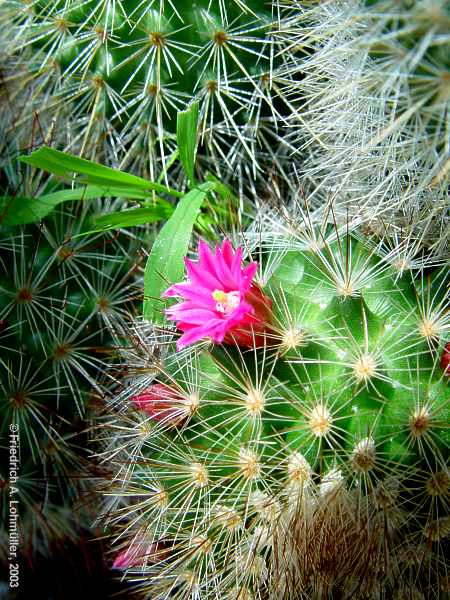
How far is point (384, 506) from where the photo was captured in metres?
0.93

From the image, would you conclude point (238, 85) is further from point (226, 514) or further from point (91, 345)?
point (226, 514)

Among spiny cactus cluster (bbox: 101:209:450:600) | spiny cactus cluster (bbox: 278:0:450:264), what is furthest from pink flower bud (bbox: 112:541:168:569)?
spiny cactus cluster (bbox: 278:0:450:264)

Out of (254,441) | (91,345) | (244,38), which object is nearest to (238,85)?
(244,38)

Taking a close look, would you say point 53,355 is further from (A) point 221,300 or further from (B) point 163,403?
(A) point 221,300

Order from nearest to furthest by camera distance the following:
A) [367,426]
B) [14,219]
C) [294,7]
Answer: [367,426] < [294,7] < [14,219]

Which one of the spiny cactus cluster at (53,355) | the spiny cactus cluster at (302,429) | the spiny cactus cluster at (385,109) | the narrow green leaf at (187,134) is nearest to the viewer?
the spiny cactus cluster at (385,109)

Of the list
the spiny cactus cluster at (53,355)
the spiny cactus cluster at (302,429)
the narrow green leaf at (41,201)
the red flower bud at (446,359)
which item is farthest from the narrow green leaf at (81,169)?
the red flower bud at (446,359)

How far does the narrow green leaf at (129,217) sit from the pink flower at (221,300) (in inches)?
11.1

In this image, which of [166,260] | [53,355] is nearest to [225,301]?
[166,260]

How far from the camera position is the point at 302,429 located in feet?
3.04

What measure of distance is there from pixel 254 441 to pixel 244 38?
69 centimetres

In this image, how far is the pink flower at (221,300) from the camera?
0.97 metres

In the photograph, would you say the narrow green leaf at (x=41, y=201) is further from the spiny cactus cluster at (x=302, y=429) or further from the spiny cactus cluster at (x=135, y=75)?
the spiny cactus cluster at (x=302, y=429)

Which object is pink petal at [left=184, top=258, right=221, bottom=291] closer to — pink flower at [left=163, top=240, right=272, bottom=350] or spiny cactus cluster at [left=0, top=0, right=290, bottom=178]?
pink flower at [left=163, top=240, right=272, bottom=350]
